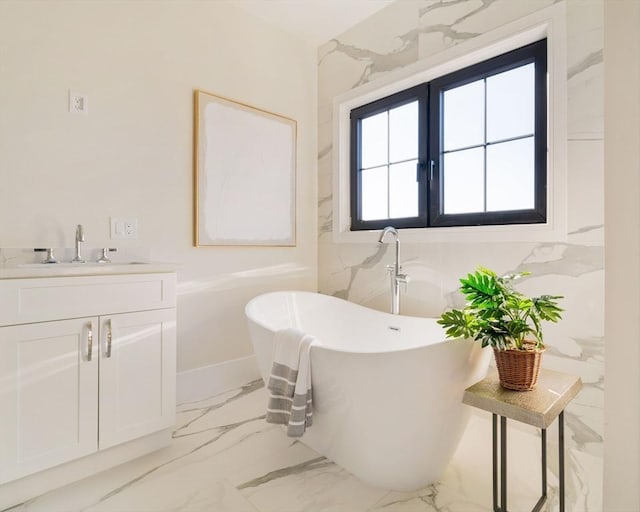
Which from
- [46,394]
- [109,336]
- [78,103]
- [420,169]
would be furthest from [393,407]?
[78,103]

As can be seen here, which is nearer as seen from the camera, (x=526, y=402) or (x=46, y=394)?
(x=526, y=402)

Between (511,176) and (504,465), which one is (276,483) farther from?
(511,176)

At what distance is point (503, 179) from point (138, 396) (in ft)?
7.01

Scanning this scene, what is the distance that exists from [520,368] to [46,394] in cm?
169

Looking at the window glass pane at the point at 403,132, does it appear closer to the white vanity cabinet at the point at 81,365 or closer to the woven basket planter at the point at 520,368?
the woven basket planter at the point at 520,368

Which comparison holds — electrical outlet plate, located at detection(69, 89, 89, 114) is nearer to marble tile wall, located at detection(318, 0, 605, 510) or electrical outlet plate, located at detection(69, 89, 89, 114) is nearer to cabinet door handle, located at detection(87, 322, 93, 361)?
cabinet door handle, located at detection(87, 322, 93, 361)

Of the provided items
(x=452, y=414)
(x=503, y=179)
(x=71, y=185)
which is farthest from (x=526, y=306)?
(x=71, y=185)

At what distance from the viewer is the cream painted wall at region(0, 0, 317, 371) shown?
1.71 m

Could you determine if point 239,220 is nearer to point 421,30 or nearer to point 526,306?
point 421,30

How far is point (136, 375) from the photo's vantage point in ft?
5.19

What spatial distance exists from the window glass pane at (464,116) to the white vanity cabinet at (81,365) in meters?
1.82

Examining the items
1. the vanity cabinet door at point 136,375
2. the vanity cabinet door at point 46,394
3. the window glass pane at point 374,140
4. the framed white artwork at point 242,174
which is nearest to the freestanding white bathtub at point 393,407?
the vanity cabinet door at point 136,375

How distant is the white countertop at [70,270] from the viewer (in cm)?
132

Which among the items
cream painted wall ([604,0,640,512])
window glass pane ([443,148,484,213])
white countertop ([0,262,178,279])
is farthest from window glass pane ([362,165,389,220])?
cream painted wall ([604,0,640,512])
